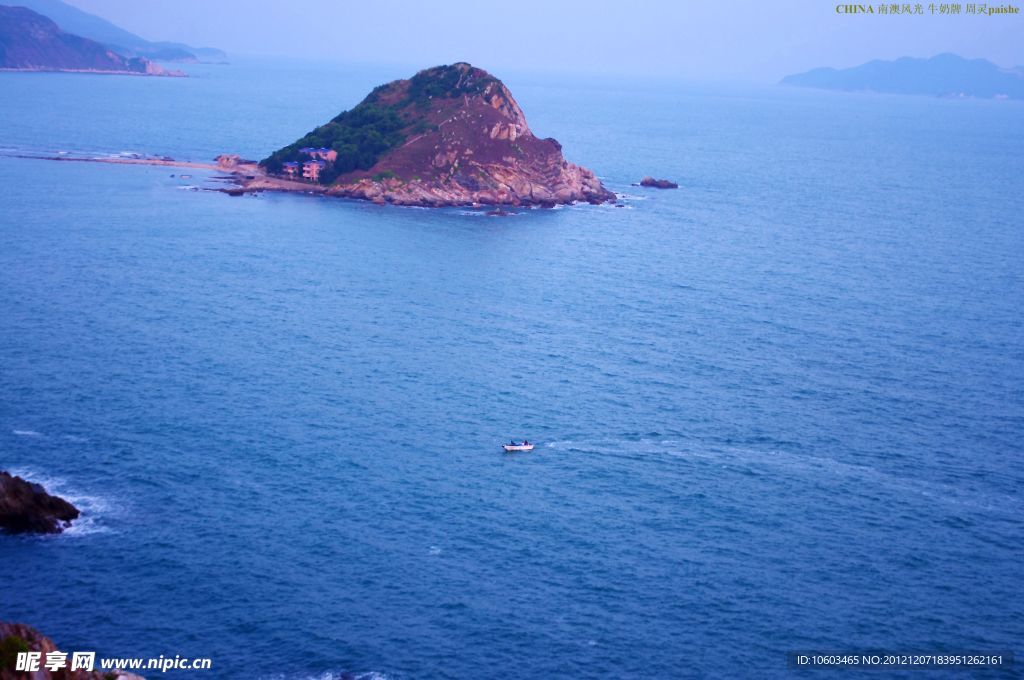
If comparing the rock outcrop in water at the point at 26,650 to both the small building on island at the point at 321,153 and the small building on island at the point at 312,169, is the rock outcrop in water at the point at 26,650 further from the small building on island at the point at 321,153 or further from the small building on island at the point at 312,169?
the small building on island at the point at 321,153

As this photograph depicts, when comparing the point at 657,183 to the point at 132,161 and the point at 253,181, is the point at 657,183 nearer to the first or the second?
the point at 253,181

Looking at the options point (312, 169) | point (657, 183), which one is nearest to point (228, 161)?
point (312, 169)

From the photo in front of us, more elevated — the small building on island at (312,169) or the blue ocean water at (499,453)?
the small building on island at (312,169)

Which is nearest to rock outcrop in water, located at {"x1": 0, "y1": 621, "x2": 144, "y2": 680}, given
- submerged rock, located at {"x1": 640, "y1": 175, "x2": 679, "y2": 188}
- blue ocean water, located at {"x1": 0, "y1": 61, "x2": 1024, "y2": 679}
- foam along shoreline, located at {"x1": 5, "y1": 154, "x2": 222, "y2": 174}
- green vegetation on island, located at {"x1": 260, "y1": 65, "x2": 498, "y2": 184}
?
blue ocean water, located at {"x1": 0, "y1": 61, "x2": 1024, "y2": 679}

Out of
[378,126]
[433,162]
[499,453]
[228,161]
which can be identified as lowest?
[499,453]

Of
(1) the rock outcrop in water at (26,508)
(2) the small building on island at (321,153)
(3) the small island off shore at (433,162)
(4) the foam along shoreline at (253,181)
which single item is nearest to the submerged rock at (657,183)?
(3) the small island off shore at (433,162)
